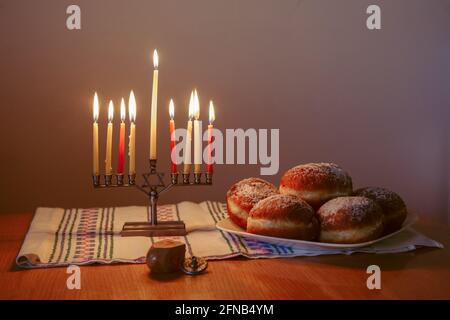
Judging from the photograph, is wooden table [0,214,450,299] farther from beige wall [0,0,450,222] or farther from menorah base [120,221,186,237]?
beige wall [0,0,450,222]

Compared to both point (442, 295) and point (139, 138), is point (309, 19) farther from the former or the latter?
point (442, 295)

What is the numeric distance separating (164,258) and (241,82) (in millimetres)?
1077

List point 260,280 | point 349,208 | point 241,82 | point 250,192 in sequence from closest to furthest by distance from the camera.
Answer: point 260,280
point 349,208
point 250,192
point 241,82

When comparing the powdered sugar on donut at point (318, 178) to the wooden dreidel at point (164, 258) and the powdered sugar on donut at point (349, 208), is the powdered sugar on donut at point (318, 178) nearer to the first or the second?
the powdered sugar on donut at point (349, 208)

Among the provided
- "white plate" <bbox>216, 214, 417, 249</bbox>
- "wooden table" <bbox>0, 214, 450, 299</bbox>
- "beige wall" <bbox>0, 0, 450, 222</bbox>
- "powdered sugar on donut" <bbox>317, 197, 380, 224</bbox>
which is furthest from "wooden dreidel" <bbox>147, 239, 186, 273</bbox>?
"beige wall" <bbox>0, 0, 450, 222</bbox>

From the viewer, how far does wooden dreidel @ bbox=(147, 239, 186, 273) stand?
2.74 ft

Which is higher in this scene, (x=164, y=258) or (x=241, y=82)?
(x=241, y=82)

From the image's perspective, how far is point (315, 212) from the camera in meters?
0.99

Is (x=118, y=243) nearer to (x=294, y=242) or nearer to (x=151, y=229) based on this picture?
(x=151, y=229)

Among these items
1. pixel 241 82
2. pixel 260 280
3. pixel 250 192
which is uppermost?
pixel 241 82

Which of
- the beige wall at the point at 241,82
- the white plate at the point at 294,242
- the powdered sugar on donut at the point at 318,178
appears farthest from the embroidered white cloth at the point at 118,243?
the beige wall at the point at 241,82

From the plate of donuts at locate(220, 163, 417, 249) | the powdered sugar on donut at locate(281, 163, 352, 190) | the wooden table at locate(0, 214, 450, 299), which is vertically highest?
the powdered sugar on donut at locate(281, 163, 352, 190)

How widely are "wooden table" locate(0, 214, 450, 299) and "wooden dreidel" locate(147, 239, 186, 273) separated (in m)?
0.02

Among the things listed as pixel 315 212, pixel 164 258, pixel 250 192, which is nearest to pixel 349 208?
pixel 315 212
